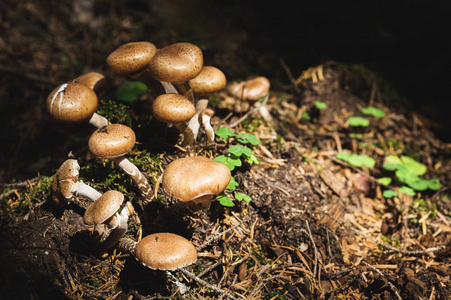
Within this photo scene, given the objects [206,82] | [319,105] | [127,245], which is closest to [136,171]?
[127,245]

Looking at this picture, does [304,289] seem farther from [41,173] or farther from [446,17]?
[446,17]

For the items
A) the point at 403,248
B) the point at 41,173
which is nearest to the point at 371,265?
the point at 403,248

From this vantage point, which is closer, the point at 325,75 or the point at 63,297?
the point at 63,297

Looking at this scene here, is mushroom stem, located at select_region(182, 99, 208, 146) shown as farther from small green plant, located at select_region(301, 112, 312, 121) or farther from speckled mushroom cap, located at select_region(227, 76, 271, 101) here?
small green plant, located at select_region(301, 112, 312, 121)

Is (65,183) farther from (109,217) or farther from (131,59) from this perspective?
(131,59)

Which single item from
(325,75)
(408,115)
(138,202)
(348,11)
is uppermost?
(348,11)
